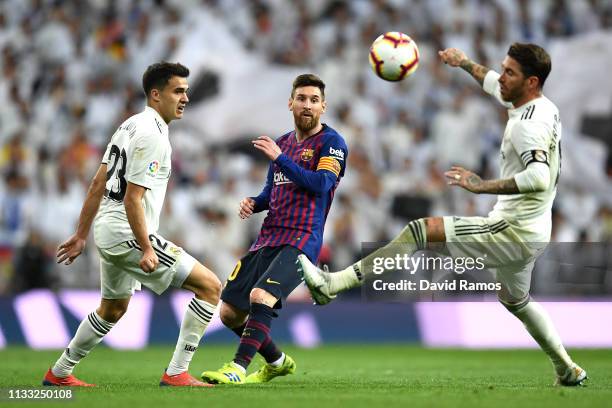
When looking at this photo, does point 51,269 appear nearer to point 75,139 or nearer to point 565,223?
point 75,139

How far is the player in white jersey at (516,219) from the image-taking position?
7.46 metres

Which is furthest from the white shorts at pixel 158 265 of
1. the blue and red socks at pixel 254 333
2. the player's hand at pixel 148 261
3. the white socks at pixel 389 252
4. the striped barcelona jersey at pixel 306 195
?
the white socks at pixel 389 252

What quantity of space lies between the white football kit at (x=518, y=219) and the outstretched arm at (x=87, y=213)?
2535mm

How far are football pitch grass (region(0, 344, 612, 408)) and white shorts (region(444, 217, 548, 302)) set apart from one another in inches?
31.7

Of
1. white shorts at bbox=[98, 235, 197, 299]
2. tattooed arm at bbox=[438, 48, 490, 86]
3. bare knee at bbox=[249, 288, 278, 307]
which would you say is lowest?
bare knee at bbox=[249, 288, 278, 307]

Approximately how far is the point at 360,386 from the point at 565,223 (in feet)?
29.8

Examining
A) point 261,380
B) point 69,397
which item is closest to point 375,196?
point 261,380

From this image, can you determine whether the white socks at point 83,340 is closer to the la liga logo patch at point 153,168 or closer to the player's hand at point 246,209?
the la liga logo patch at point 153,168

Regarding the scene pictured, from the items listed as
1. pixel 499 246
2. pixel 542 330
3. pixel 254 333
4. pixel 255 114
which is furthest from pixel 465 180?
pixel 255 114

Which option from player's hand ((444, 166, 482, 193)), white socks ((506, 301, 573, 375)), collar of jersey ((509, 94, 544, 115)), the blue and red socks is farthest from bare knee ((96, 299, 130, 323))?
collar of jersey ((509, 94, 544, 115))

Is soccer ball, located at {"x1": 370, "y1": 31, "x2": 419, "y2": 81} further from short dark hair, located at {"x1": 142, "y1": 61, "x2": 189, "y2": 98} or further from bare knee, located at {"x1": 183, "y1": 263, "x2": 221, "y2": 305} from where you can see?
bare knee, located at {"x1": 183, "y1": 263, "x2": 221, "y2": 305}

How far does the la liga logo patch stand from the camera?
755 cm

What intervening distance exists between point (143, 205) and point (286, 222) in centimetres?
112

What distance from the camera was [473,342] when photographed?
47.4 feet
